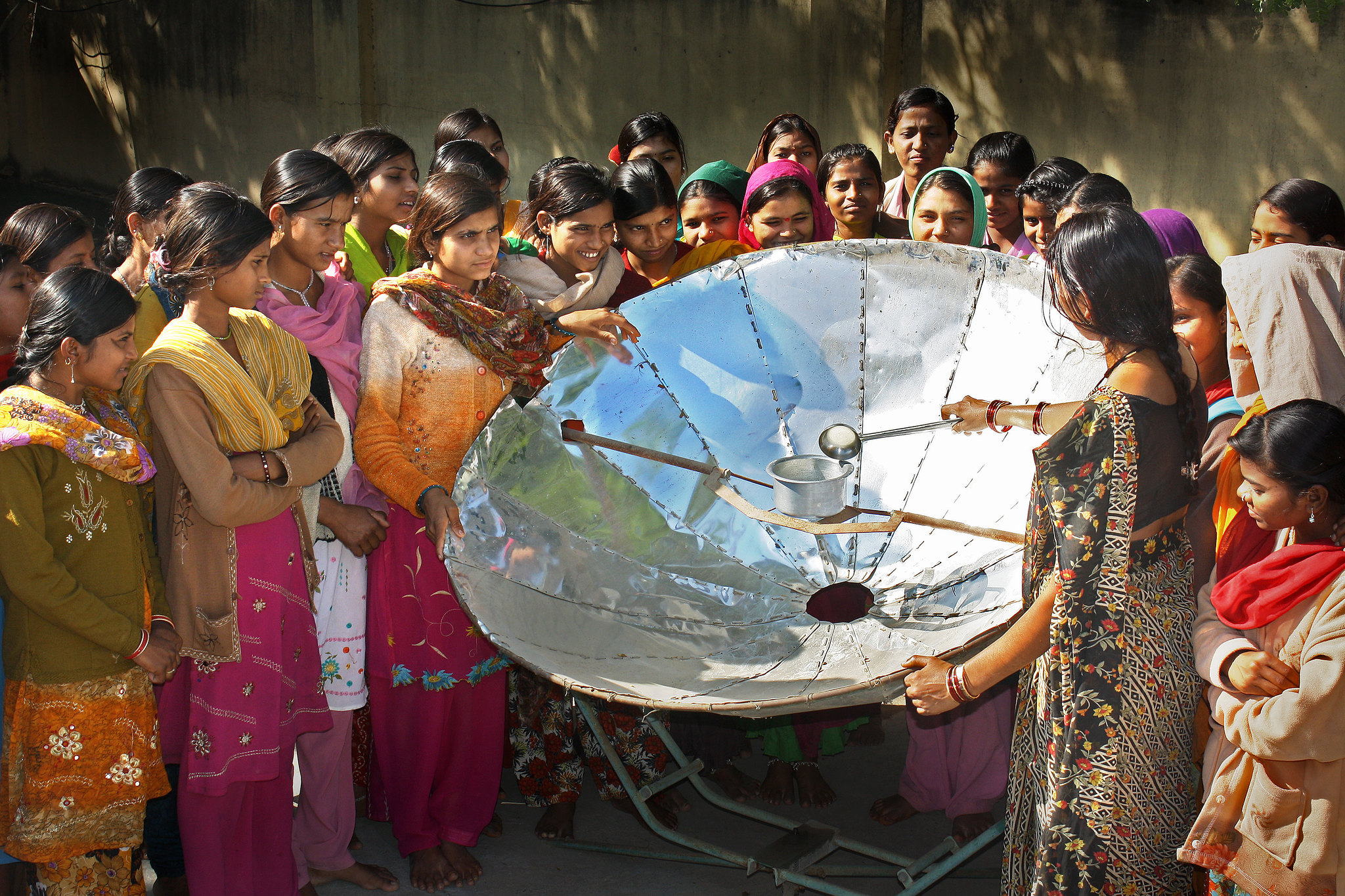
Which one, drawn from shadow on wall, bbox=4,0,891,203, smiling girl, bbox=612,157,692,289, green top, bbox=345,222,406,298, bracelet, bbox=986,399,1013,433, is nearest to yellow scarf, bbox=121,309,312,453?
green top, bbox=345,222,406,298

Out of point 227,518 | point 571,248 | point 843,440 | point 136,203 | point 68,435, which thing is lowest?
point 227,518

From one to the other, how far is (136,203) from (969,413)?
266cm

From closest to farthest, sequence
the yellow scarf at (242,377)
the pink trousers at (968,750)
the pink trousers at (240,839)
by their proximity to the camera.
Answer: the yellow scarf at (242,377) < the pink trousers at (240,839) < the pink trousers at (968,750)

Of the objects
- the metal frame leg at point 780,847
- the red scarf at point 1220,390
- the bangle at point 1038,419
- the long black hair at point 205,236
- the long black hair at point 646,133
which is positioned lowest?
the metal frame leg at point 780,847

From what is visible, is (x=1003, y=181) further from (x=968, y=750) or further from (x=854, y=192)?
(x=968, y=750)

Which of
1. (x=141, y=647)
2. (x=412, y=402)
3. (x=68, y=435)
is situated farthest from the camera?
(x=412, y=402)

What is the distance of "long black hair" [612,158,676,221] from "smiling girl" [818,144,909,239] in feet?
2.89

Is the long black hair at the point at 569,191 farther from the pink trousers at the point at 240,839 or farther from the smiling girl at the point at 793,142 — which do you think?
the pink trousers at the point at 240,839

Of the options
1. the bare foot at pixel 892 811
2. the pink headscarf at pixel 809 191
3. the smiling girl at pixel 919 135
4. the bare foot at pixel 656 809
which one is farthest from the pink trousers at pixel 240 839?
the smiling girl at pixel 919 135

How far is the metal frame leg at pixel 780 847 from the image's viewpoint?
3207 millimetres

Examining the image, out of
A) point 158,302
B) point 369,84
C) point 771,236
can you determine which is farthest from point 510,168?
point 158,302

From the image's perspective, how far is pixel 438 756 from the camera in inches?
139

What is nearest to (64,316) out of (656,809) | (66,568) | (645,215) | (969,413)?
(66,568)

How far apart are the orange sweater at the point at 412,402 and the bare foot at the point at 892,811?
1.84 m
